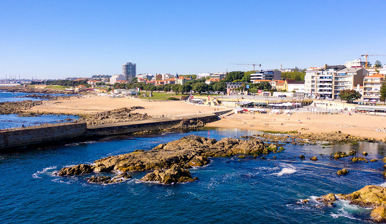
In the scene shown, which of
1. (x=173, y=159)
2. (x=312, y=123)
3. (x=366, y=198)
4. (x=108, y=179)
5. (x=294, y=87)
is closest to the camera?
(x=366, y=198)

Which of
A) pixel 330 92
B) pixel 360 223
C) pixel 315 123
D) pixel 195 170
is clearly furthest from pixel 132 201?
pixel 330 92

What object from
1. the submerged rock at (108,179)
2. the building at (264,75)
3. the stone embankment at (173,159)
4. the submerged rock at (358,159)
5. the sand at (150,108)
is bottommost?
the submerged rock at (108,179)

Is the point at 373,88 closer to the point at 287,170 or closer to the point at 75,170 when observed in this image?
the point at 287,170

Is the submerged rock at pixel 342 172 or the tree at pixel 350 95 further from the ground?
the tree at pixel 350 95

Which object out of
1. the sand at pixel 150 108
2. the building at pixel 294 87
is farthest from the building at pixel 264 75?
the sand at pixel 150 108

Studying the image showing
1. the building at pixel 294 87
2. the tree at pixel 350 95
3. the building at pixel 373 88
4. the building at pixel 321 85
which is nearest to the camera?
the tree at pixel 350 95

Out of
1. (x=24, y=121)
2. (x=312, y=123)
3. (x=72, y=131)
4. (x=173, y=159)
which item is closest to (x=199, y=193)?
(x=173, y=159)

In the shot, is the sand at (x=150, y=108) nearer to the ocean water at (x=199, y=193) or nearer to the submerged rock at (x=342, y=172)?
the ocean water at (x=199, y=193)
